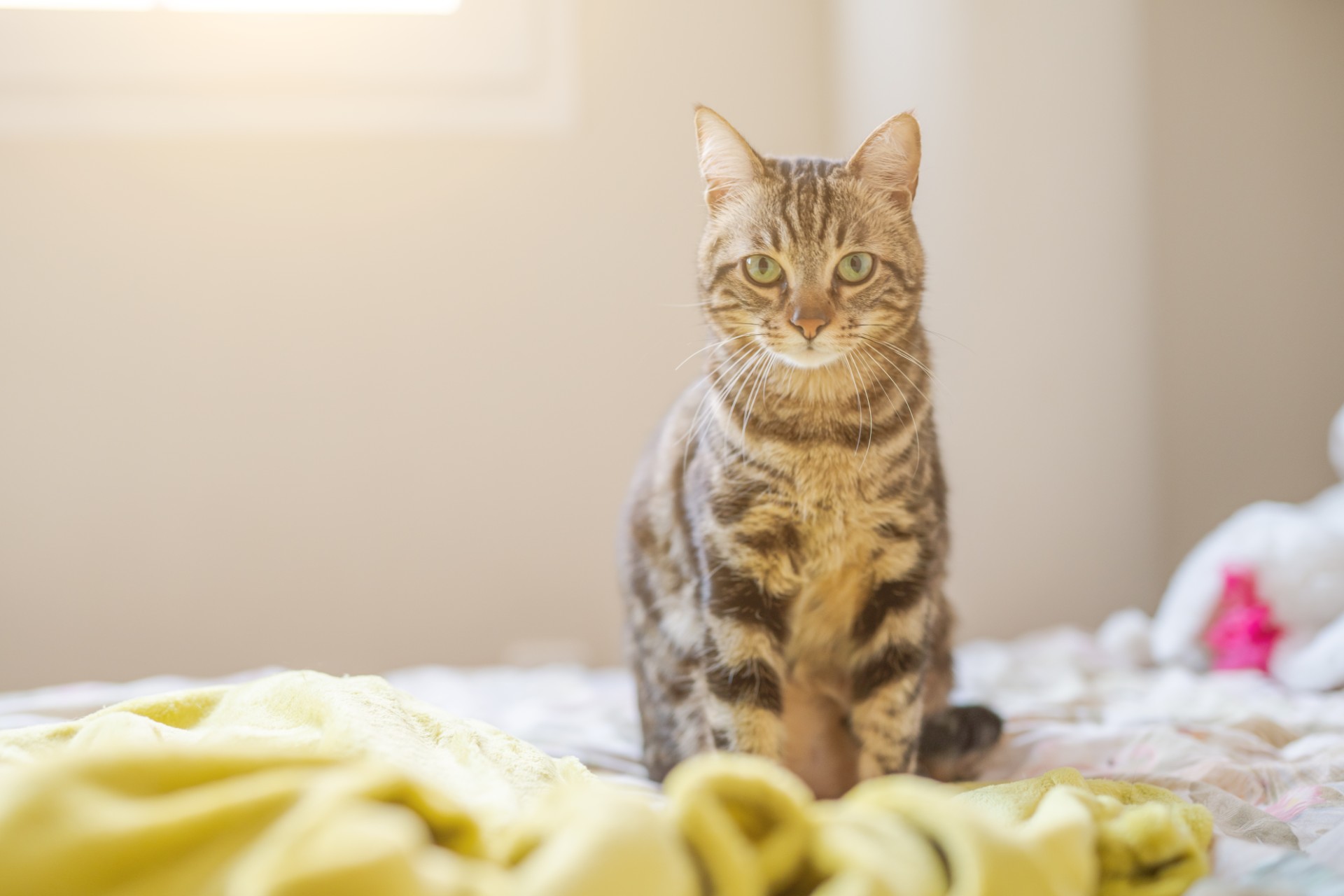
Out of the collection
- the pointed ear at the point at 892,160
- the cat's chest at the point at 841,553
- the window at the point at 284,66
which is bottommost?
the cat's chest at the point at 841,553

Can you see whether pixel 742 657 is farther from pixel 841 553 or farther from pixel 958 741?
pixel 958 741

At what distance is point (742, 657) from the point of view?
1.14 m

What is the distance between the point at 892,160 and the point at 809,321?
27 centimetres

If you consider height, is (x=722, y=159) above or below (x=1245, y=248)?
above

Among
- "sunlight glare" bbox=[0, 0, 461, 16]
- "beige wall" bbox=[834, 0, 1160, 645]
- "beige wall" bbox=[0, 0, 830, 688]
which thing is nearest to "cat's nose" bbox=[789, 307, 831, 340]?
→ "beige wall" bbox=[834, 0, 1160, 645]

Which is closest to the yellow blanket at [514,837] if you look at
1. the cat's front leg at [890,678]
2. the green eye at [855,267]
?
the cat's front leg at [890,678]

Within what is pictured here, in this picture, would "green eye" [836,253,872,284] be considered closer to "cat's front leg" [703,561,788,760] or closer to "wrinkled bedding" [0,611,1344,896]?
"cat's front leg" [703,561,788,760]

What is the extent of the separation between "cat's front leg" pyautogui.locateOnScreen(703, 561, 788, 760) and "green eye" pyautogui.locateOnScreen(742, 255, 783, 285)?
1.18 ft

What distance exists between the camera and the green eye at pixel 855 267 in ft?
3.91

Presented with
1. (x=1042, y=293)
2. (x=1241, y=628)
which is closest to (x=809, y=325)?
(x=1241, y=628)

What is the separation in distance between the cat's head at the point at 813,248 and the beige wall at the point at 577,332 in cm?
116

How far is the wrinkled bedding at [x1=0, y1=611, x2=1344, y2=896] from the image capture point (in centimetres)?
90

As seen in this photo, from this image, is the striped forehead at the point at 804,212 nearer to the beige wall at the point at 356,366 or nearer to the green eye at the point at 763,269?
the green eye at the point at 763,269

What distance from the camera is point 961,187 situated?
7.60 ft
